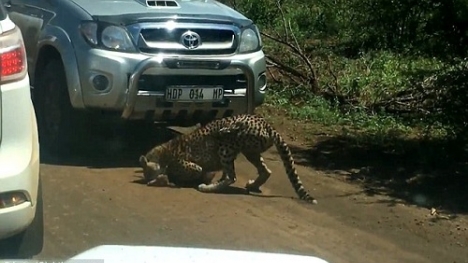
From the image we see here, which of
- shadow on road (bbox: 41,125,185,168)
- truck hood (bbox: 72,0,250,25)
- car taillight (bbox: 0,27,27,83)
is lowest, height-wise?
shadow on road (bbox: 41,125,185,168)

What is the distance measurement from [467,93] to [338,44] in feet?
15.3

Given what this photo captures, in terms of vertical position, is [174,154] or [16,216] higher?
[16,216]

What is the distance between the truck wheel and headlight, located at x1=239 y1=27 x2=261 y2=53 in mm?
1427

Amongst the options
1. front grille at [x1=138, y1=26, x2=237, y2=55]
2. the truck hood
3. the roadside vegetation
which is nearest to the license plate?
front grille at [x1=138, y1=26, x2=237, y2=55]

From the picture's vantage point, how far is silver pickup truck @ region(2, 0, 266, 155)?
7.37 m

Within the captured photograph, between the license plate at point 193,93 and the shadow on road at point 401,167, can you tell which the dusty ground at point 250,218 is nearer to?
the shadow on road at point 401,167

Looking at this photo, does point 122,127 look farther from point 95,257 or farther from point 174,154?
point 95,257

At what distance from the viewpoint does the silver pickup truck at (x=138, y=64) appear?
7.37m

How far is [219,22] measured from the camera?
7.77 metres

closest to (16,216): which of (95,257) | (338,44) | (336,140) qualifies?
(95,257)

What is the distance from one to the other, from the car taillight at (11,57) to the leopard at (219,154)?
279 cm

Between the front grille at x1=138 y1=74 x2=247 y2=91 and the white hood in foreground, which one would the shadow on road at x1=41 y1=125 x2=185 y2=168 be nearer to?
the front grille at x1=138 y1=74 x2=247 y2=91

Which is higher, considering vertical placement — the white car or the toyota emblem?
the white car

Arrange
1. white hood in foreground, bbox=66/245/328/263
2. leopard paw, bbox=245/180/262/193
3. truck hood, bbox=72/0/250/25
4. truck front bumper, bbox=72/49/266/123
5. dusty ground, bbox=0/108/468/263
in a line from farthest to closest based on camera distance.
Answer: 1. truck hood, bbox=72/0/250/25
2. truck front bumper, bbox=72/49/266/123
3. leopard paw, bbox=245/180/262/193
4. dusty ground, bbox=0/108/468/263
5. white hood in foreground, bbox=66/245/328/263
